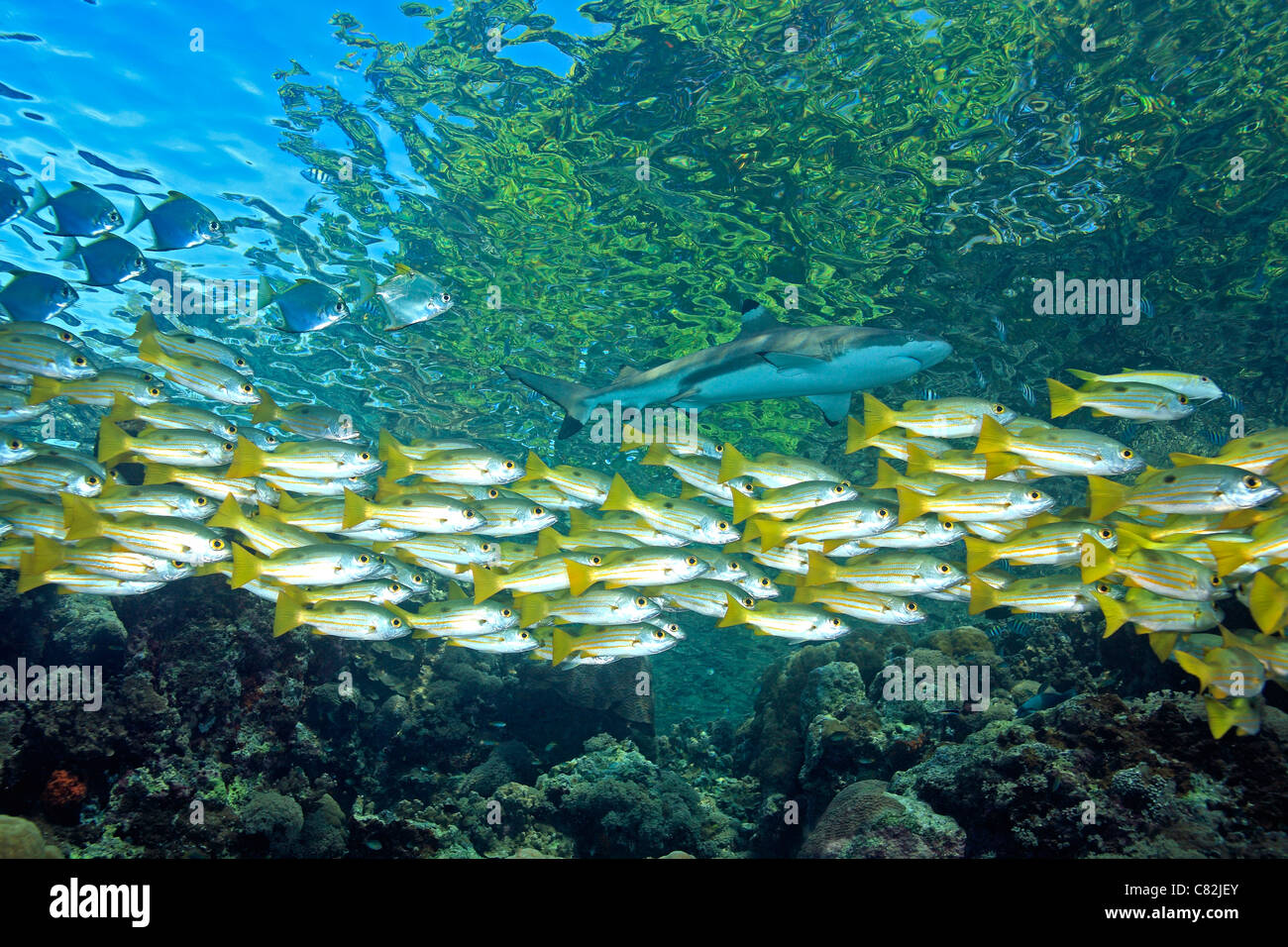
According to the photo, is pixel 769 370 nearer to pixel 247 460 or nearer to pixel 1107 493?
pixel 1107 493

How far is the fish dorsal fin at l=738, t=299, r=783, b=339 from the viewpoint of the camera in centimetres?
1076

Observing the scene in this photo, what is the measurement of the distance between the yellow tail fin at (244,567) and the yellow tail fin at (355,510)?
886 mm

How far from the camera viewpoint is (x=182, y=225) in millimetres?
7918

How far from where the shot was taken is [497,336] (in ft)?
49.6

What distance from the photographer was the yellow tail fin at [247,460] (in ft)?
19.9

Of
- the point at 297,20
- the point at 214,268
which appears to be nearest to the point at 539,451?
the point at 214,268

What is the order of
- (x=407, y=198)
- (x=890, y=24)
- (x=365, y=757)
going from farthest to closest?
(x=407, y=198) < (x=365, y=757) < (x=890, y=24)

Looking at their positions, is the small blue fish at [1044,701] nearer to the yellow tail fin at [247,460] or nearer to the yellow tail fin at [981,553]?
the yellow tail fin at [981,553]

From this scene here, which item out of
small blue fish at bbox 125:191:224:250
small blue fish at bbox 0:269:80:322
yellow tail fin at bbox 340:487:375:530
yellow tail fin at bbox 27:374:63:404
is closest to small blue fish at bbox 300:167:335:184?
small blue fish at bbox 125:191:224:250

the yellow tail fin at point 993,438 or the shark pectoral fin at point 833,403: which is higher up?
the shark pectoral fin at point 833,403

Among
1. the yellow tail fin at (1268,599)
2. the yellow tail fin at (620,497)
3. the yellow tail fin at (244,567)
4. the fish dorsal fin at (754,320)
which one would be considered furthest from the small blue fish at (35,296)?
the yellow tail fin at (1268,599)

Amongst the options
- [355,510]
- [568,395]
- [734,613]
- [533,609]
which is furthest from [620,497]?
[568,395]
